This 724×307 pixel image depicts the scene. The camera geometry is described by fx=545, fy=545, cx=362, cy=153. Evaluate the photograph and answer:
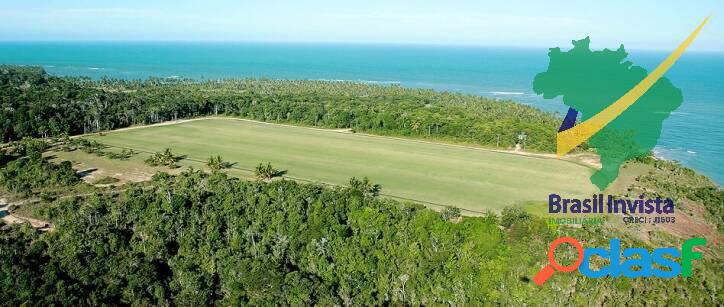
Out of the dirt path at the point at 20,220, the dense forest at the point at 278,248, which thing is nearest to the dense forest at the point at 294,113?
the dense forest at the point at 278,248

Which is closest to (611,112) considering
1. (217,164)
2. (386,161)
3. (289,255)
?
(386,161)

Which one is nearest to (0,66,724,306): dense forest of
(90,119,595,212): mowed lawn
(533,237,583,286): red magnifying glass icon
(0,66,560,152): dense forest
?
(533,237,583,286): red magnifying glass icon

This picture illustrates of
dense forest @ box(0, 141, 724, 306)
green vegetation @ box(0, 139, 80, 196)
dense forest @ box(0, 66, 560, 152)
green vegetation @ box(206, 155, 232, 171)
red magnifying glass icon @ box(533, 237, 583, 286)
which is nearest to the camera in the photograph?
dense forest @ box(0, 141, 724, 306)


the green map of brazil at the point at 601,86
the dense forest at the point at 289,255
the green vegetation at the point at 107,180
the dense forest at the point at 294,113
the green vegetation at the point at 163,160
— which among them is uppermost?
the green map of brazil at the point at 601,86

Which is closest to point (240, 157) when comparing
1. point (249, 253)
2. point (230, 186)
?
point (230, 186)

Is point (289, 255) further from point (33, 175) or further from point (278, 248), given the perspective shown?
point (33, 175)

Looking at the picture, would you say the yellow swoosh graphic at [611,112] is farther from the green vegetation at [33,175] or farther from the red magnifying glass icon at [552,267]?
the green vegetation at [33,175]

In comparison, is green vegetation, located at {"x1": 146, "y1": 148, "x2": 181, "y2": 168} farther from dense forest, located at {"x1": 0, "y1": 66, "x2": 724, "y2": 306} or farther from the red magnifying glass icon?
the red magnifying glass icon
